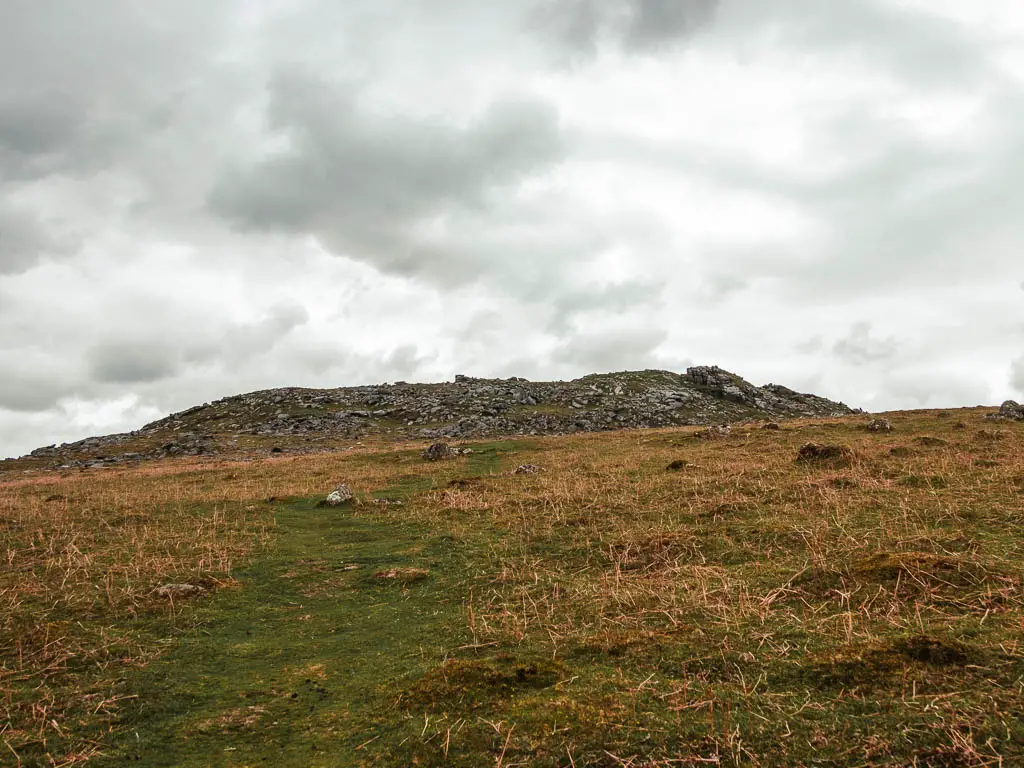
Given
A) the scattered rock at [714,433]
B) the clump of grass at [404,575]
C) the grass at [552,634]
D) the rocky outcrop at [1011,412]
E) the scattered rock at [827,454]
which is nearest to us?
the grass at [552,634]

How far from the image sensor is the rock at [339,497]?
25.1 metres

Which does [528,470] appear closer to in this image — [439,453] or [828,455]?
[439,453]

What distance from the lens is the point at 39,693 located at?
788 cm

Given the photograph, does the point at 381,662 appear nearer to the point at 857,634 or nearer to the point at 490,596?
the point at 490,596

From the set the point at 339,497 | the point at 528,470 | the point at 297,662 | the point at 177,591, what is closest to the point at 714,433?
the point at 528,470

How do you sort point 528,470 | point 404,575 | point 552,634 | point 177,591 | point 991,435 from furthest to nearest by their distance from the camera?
1. point 528,470
2. point 991,435
3. point 404,575
4. point 177,591
5. point 552,634

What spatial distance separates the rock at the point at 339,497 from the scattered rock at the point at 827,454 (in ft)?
63.6

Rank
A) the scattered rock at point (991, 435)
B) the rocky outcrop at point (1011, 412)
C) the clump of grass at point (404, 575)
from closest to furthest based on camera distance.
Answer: the clump of grass at point (404, 575), the scattered rock at point (991, 435), the rocky outcrop at point (1011, 412)

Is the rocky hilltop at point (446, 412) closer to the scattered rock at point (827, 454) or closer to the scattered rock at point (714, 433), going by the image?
the scattered rock at point (714, 433)

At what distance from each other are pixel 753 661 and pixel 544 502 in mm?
14207

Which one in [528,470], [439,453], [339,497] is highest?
[439,453]

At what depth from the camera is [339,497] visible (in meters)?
25.4

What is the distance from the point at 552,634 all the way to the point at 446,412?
291 ft

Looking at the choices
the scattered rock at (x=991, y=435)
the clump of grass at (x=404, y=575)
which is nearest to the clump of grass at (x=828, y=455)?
the scattered rock at (x=991, y=435)
